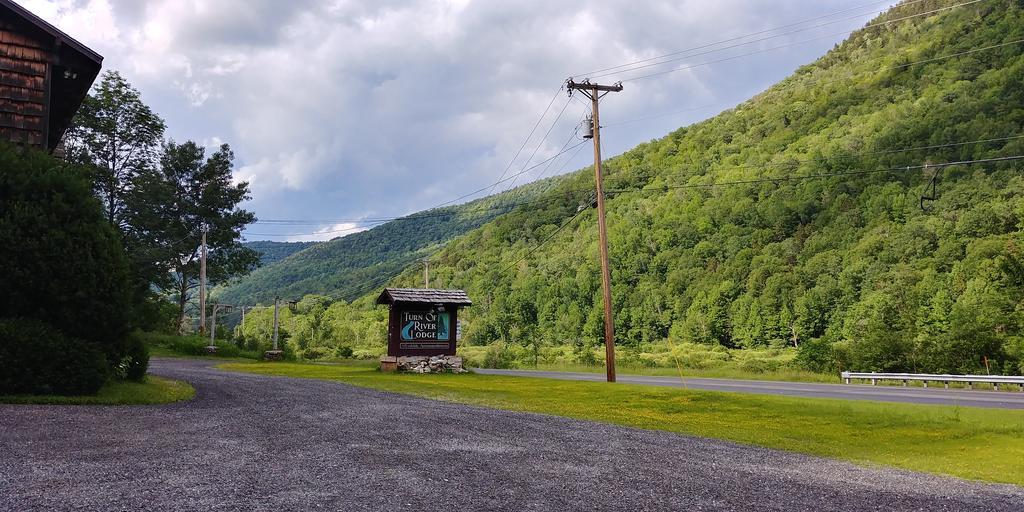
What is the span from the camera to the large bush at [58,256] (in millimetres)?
11727

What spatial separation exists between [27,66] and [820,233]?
79.5 metres

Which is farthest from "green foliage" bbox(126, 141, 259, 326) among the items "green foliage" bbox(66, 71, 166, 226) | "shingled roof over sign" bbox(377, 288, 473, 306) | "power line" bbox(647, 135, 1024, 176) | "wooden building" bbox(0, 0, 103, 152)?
"power line" bbox(647, 135, 1024, 176)

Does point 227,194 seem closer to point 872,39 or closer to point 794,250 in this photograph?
point 794,250

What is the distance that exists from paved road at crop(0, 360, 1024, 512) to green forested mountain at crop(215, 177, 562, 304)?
12936cm

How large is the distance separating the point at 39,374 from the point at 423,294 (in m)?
20.5

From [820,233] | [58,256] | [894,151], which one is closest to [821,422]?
[58,256]

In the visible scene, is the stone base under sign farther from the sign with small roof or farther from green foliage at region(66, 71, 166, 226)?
green foliage at region(66, 71, 166, 226)

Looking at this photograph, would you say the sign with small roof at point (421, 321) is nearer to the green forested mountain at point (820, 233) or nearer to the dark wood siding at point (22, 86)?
the green forested mountain at point (820, 233)

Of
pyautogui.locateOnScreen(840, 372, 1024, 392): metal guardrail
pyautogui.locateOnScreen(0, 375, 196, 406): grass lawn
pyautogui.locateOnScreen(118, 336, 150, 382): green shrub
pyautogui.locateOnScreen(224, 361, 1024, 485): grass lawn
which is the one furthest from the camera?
pyautogui.locateOnScreen(840, 372, 1024, 392): metal guardrail

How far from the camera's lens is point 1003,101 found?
215 ft

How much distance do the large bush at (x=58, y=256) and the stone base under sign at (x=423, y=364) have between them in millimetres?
17717

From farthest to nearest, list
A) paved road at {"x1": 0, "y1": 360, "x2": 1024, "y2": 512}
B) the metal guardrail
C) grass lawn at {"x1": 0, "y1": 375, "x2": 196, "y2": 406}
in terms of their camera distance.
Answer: the metal guardrail → grass lawn at {"x1": 0, "y1": 375, "x2": 196, "y2": 406} → paved road at {"x1": 0, "y1": 360, "x2": 1024, "y2": 512}

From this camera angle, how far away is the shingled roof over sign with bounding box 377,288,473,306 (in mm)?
30922

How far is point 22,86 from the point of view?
15570mm
